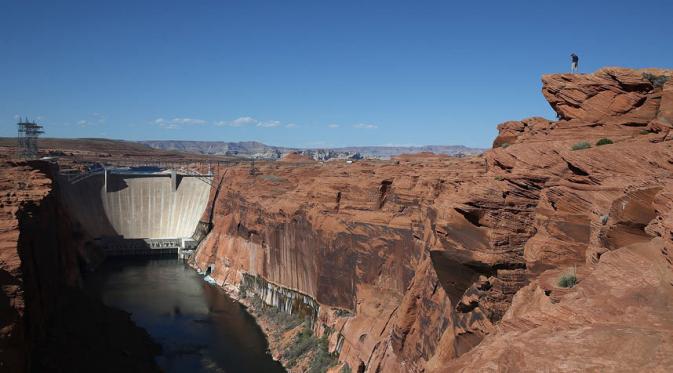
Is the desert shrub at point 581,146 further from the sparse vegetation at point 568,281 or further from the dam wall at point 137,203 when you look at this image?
the dam wall at point 137,203

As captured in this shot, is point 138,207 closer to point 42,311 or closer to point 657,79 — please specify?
point 42,311

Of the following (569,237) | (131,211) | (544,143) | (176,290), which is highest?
(544,143)

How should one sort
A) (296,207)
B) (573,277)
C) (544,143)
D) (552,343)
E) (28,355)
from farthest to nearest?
1. (296,207)
2. (28,355)
3. (544,143)
4. (573,277)
5. (552,343)

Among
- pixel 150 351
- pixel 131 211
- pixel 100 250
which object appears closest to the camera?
pixel 150 351

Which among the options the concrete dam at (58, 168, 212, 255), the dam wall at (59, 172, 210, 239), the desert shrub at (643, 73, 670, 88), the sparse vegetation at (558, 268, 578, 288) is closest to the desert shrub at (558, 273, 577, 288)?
the sparse vegetation at (558, 268, 578, 288)

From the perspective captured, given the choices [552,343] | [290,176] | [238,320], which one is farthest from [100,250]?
[552,343]

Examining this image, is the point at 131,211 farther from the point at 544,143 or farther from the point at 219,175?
the point at 544,143

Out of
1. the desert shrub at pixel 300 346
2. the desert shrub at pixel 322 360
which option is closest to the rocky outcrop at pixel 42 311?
the desert shrub at pixel 300 346
